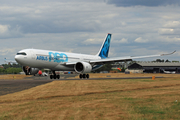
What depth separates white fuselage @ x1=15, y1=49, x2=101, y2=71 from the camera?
3484cm

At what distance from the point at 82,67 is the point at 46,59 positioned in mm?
7494

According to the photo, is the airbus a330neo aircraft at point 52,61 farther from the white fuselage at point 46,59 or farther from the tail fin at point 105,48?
the tail fin at point 105,48

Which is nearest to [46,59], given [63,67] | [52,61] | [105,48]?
[52,61]

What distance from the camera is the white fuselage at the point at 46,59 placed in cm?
3484

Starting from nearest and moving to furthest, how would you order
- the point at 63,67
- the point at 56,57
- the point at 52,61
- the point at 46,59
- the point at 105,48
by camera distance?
the point at 46,59, the point at 52,61, the point at 56,57, the point at 63,67, the point at 105,48

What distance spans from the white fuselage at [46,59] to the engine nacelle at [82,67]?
116 cm

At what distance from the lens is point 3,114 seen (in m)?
10.2

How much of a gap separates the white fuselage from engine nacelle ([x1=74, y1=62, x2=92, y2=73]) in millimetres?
1161

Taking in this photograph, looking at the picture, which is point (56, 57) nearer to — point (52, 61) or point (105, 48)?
point (52, 61)

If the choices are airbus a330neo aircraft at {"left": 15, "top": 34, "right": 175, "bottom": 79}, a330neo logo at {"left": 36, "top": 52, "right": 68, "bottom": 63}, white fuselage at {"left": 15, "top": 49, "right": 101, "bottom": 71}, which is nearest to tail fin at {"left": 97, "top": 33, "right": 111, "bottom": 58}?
airbus a330neo aircraft at {"left": 15, "top": 34, "right": 175, "bottom": 79}

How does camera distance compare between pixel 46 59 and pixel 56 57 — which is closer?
pixel 46 59

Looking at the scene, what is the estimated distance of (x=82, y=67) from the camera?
41969mm

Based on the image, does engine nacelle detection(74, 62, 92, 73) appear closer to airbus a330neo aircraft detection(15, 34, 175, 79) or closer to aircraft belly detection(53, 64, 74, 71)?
airbus a330neo aircraft detection(15, 34, 175, 79)

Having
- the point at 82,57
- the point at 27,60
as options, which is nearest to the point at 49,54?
the point at 27,60
